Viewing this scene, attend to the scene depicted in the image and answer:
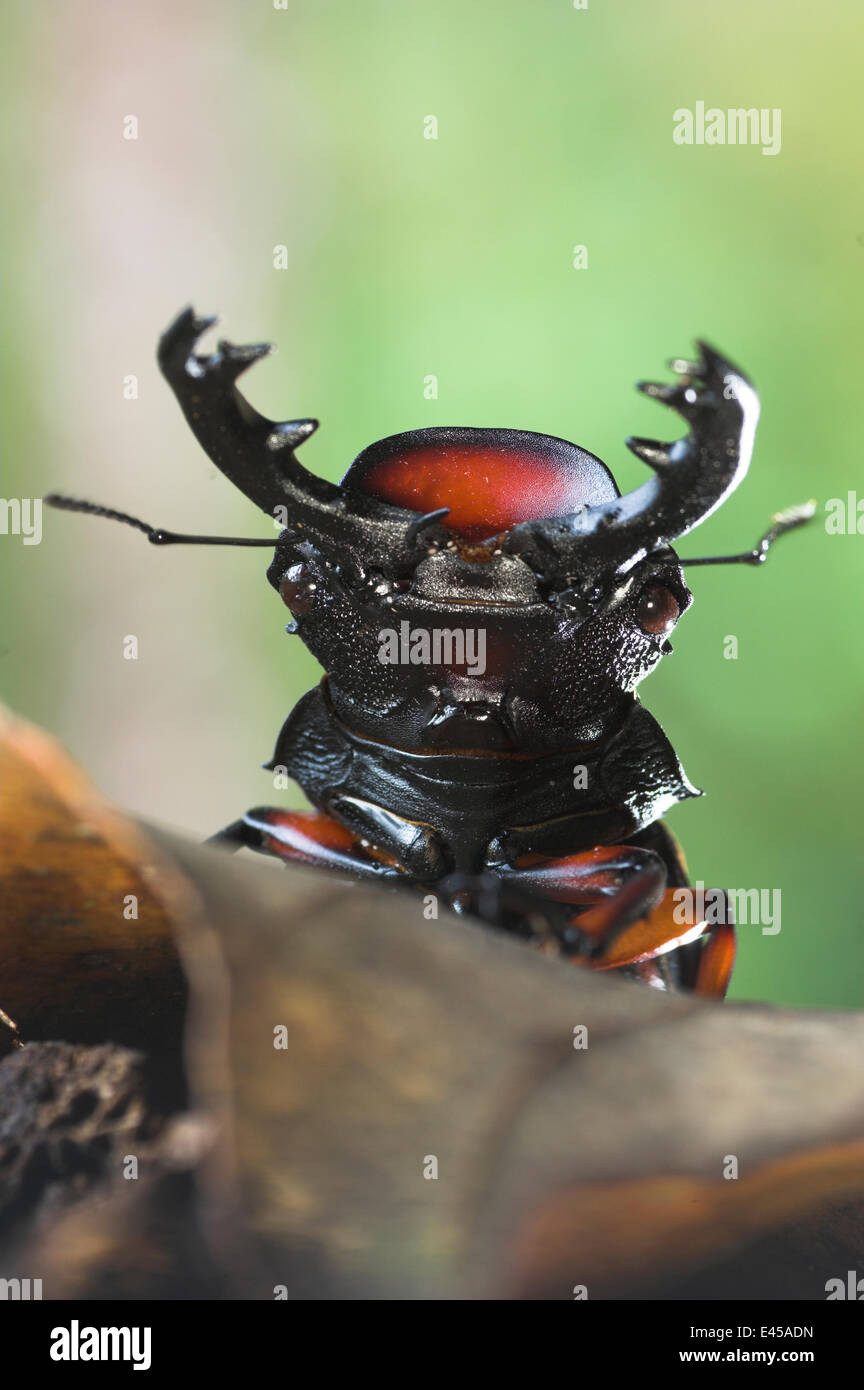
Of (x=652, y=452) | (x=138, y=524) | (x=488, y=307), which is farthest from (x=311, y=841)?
(x=488, y=307)

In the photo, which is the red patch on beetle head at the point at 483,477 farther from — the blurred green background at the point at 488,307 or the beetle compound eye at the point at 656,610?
the blurred green background at the point at 488,307

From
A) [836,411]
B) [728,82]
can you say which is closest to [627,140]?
[728,82]

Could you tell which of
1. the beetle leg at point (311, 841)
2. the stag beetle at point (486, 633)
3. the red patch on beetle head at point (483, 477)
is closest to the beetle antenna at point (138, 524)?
the stag beetle at point (486, 633)

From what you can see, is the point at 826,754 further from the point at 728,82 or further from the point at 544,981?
the point at 544,981

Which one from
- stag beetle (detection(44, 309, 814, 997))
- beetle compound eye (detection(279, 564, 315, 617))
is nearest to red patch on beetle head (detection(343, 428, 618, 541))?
stag beetle (detection(44, 309, 814, 997))

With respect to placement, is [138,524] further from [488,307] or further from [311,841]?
[488,307]
